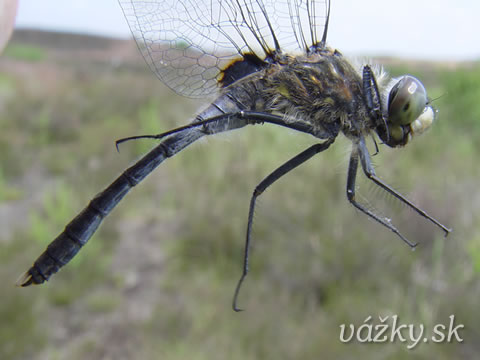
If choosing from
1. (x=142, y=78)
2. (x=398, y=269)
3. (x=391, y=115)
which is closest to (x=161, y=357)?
(x=398, y=269)

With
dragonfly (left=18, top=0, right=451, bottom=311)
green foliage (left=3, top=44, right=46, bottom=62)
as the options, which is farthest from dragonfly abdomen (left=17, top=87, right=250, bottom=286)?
green foliage (left=3, top=44, right=46, bottom=62)

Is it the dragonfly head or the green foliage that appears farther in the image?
the green foliage

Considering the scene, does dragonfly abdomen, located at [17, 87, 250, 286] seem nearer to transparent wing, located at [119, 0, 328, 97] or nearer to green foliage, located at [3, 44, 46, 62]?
transparent wing, located at [119, 0, 328, 97]

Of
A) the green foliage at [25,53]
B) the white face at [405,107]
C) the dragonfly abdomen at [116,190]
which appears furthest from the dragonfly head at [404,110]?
the green foliage at [25,53]

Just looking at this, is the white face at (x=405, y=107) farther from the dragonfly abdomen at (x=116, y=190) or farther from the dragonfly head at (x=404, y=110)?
the dragonfly abdomen at (x=116, y=190)

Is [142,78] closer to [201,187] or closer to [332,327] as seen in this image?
[201,187]

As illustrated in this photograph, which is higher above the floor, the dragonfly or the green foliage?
the dragonfly

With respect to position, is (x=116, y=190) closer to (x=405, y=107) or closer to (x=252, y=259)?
(x=405, y=107)

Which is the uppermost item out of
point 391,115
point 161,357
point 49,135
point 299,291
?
point 391,115
